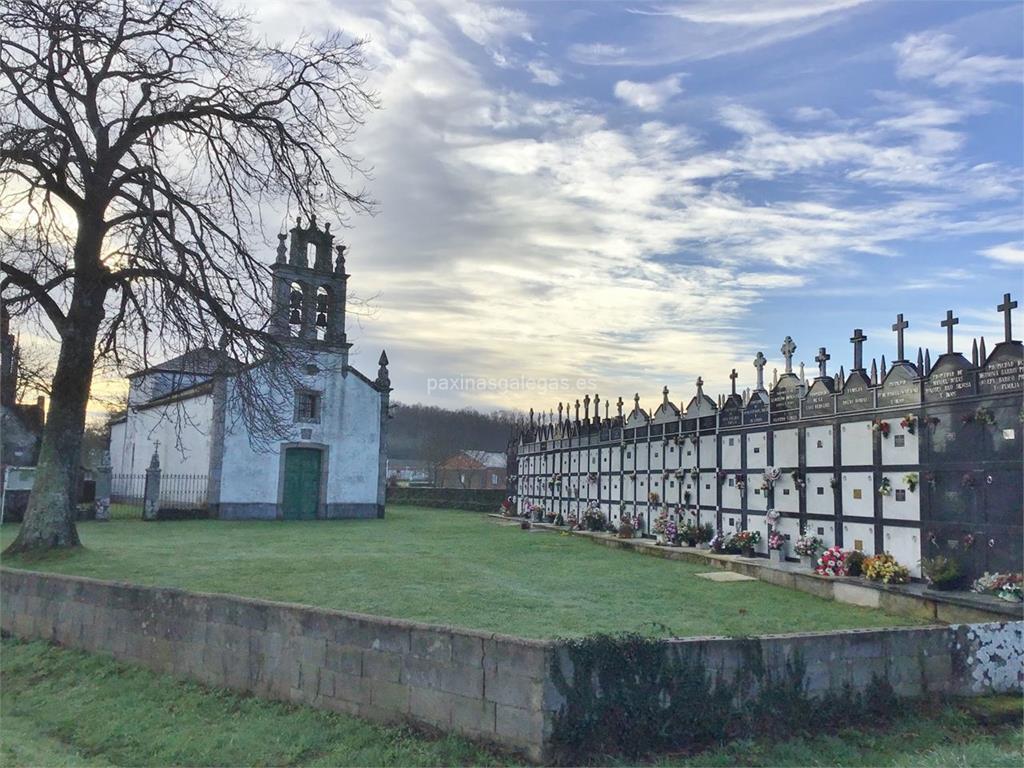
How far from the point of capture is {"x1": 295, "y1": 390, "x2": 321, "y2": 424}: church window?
90.5 ft

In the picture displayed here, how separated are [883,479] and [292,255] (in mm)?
21665

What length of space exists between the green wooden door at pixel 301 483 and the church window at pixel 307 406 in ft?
3.87

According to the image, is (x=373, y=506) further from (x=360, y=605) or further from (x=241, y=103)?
(x=360, y=605)

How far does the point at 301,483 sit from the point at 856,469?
20.2 meters

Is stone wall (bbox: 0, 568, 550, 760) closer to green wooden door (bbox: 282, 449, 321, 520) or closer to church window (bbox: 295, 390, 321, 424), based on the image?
green wooden door (bbox: 282, 449, 321, 520)

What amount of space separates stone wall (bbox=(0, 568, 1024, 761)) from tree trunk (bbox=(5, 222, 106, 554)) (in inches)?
177

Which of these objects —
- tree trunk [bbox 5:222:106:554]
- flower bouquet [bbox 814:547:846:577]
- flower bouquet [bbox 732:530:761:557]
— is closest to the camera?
flower bouquet [bbox 814:547:846:577]

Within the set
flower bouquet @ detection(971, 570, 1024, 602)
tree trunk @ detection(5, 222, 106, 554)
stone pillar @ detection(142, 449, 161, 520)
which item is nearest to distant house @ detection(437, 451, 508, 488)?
stone pillar @ detection(142, 449, 161, 520)

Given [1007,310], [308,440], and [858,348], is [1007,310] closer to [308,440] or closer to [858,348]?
[858,348]

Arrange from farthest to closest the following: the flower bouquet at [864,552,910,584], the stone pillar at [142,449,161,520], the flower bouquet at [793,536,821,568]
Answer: the stone pillar at [142,449,161,520] → the flower bouquet at [793,536,821,568] → the flower bouquet at [864,552,910,584]

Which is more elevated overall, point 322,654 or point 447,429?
point 447,429

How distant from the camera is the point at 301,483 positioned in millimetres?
27406

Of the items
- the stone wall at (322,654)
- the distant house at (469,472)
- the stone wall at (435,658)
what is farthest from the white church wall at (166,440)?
the distant house at (469,472)

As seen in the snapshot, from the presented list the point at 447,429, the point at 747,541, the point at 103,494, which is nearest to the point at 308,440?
the point at 103,494
